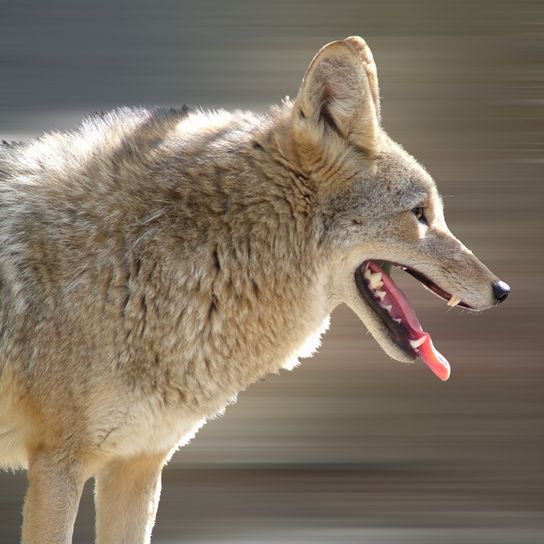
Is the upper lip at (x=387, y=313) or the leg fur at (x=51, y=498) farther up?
the upper lip at (x=387, y=313)

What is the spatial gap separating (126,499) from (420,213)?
5.23 feet

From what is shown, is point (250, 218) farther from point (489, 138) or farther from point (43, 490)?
point (489, 138)

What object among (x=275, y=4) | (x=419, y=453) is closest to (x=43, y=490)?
(x=419, y=453)

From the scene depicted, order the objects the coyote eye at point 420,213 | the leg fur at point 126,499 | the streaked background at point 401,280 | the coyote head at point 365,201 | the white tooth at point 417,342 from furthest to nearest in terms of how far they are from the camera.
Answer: the streaked background at point 401,280 < the leg fur at point 126,499 < the white tooth at point 417,342 < the coyote eye at point 420,213 < the coyote head at point 365,201

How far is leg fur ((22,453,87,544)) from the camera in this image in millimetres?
3949

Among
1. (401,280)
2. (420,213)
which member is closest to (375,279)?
(420,213)

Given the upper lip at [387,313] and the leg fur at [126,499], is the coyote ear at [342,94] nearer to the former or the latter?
the upper lip at [387,313]

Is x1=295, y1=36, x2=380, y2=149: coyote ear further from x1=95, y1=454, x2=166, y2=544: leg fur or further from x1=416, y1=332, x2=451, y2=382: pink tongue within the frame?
x1=95, y1=454, x2=166, y2=544: leg fur

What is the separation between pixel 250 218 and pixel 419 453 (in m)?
2.64

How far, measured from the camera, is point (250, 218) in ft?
13.6

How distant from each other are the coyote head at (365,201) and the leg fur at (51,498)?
3.81 ft

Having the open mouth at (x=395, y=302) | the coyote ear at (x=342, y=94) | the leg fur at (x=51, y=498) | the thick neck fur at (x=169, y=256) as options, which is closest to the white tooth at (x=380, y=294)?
the open mouth at (x=395, y=302)

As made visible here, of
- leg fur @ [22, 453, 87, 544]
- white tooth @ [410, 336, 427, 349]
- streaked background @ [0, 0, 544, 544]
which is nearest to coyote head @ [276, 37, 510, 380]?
white tooth @ [410, 336, 427, 349]

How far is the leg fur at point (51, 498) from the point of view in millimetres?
3949
